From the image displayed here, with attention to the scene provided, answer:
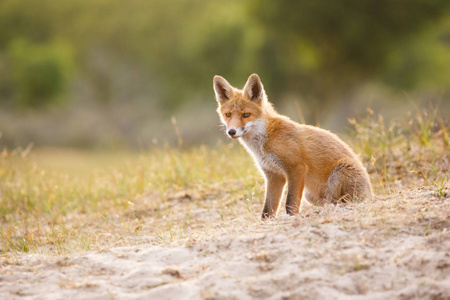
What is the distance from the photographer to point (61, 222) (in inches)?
287

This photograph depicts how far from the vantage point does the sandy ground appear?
3307 mm

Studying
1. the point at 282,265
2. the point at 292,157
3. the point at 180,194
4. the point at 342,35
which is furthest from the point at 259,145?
the point at 342,35

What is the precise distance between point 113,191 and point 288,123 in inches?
160

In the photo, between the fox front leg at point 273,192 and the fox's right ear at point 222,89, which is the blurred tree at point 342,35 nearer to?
the fox's right ear at point 222,89

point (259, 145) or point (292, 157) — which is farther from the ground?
point (259, 145)

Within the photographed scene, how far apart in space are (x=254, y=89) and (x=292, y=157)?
1.05 metres

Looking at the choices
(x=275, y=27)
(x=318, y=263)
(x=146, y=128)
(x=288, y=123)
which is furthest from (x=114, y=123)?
(x=318, y=263)

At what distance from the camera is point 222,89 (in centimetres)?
609

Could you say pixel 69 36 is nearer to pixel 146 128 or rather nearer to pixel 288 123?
pixel 146 128

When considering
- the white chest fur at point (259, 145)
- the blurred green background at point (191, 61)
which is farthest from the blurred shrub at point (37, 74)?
the white chest fur at point (259, 145)

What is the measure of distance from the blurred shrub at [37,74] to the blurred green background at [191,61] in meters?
0.07

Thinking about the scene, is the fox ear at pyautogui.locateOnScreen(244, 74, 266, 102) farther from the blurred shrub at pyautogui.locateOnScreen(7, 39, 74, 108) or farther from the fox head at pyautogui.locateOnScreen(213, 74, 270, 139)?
the blurred shrub at pyautogui.locateOnScreen(7, 39, 74, 108)

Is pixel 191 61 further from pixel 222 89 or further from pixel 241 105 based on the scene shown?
pixel 241 105

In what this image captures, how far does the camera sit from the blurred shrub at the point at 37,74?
83.9ft
